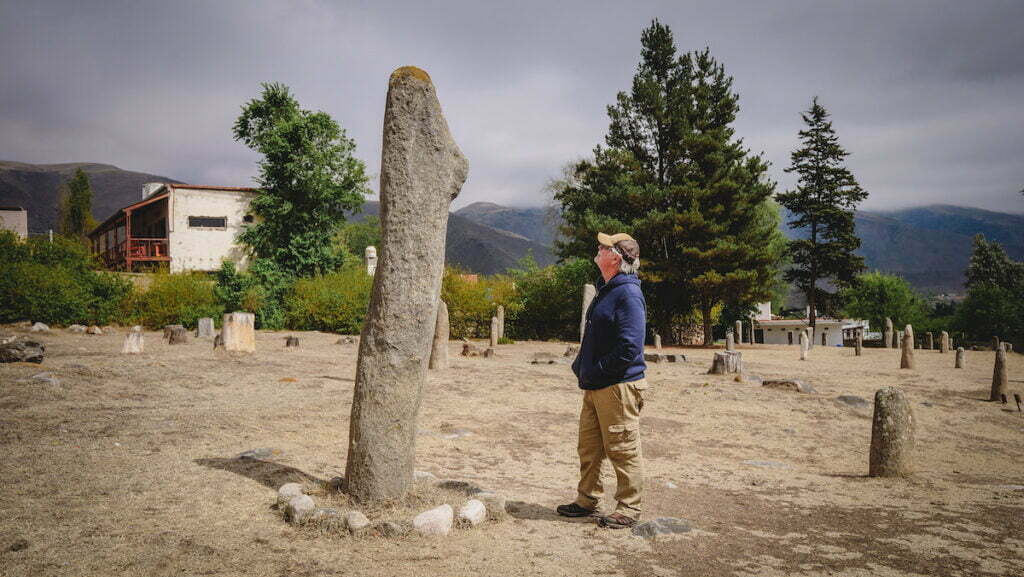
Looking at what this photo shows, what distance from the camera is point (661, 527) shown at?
15.3ft

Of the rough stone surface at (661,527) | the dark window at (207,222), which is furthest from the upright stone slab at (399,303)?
the dark window at (207,222)

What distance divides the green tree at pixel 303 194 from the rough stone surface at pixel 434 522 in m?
31.0

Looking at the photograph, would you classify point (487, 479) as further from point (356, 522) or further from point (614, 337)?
point (614, 337)

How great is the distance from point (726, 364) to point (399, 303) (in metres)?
14.6

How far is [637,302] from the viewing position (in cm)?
475

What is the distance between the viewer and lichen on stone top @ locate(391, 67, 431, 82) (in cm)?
487

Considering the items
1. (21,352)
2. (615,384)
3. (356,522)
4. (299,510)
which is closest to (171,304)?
(21,352)

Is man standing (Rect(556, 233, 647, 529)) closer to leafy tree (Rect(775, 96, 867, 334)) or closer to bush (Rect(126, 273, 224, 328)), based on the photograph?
bush (Rect(126, 273, 224, 328))

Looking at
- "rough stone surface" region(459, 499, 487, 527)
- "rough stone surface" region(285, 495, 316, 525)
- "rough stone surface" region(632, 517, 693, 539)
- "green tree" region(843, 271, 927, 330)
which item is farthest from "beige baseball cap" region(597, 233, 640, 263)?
"green tree" region(843, 271, 927, 330)

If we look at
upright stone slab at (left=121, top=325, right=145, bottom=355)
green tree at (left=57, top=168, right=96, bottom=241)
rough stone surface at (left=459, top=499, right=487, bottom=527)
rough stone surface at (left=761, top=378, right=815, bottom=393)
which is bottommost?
rough stone surface at (left=761, top=378, right=815, bottom=393)

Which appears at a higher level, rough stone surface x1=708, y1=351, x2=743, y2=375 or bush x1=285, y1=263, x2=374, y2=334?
bush x1=285, y1=263, x2=374, y2=334

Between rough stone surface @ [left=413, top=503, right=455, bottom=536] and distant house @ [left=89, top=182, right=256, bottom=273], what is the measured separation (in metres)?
37.3

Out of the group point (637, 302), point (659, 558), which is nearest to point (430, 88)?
point (637, 302)

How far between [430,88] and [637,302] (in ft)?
8.27
